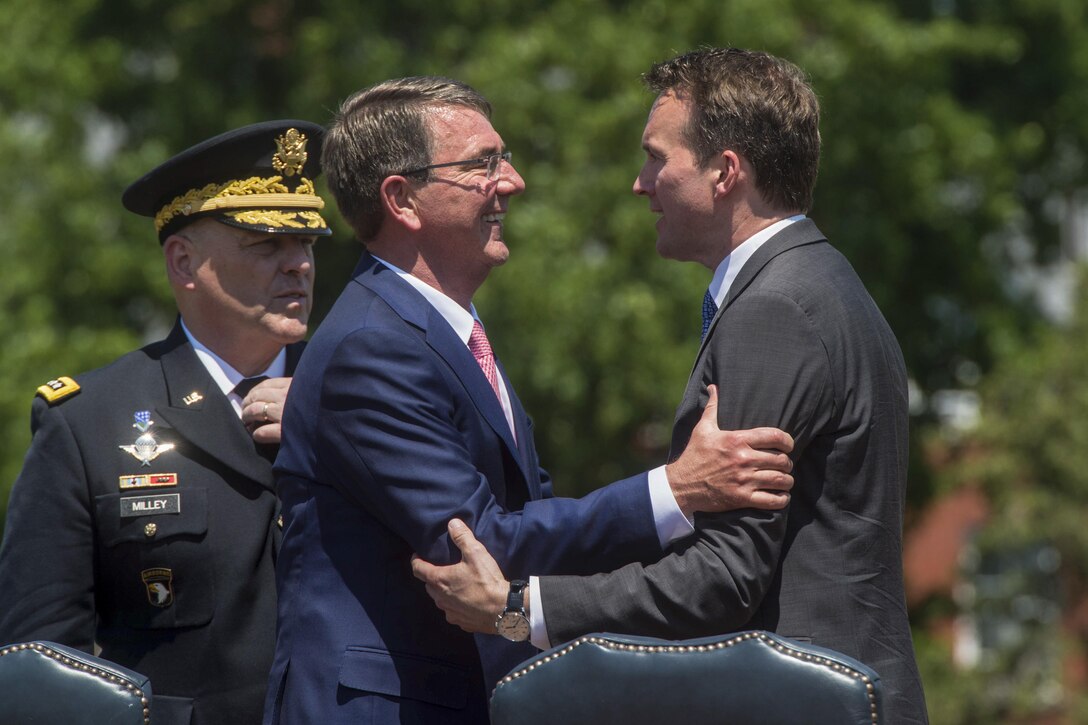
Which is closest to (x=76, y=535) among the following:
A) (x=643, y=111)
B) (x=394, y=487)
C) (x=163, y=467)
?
(x=163, y=467)

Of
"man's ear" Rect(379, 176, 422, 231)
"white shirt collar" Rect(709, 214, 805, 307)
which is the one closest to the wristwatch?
"white shirt collar" Rect(709, 214, 805, 307)

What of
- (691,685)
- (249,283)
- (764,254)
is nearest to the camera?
(691,685)

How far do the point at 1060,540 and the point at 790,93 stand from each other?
13.6 meters

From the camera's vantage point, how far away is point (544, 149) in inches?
481

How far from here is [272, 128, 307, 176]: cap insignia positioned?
4391 mm

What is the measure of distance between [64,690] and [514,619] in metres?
0.88

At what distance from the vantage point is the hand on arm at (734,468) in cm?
313

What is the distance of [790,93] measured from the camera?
347cm

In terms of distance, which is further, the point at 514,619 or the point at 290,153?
the point at 290,153

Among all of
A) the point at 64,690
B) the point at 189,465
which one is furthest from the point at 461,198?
the point at 64,690

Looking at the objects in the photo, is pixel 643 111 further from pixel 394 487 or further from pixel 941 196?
pixel 394 487

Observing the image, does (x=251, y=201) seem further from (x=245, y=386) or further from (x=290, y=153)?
(x=245, y=386)

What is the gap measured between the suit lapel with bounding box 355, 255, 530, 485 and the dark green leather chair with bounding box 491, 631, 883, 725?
775 mm

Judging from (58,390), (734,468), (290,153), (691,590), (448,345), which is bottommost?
(691,590)
